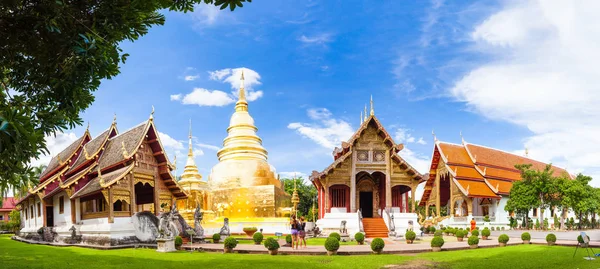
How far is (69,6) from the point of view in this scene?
22.4 ft

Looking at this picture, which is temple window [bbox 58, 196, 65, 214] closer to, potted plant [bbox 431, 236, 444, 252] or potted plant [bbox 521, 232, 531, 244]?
potted plant [bbox 431, 236, 444, 252]

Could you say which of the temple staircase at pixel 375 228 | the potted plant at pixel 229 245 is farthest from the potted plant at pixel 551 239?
the potted plant at pixel 229 245

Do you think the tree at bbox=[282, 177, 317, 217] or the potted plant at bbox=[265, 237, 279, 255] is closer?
the potted plant at bbox=[265, 237, 279, 255]

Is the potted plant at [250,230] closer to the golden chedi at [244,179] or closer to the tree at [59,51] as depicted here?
the golden chedi at [244,179]

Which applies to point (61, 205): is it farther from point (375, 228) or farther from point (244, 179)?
point (375, 228)

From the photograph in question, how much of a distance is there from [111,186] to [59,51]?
1258 cm

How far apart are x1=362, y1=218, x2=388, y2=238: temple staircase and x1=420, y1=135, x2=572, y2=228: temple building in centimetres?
1085

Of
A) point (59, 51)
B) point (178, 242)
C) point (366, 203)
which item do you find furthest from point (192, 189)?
point (59, 51)

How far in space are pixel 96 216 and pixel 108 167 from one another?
2.13 metres

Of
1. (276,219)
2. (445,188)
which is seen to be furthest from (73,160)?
(445,188)

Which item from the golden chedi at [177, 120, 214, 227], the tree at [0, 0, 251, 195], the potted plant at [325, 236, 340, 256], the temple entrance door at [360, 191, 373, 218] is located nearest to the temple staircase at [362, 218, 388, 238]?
the temple entrance door at [360, 191, 373, 218]

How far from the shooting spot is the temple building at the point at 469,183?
112ft

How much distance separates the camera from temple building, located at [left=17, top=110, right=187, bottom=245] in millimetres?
18953

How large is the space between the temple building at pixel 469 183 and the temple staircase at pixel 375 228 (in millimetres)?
10855
